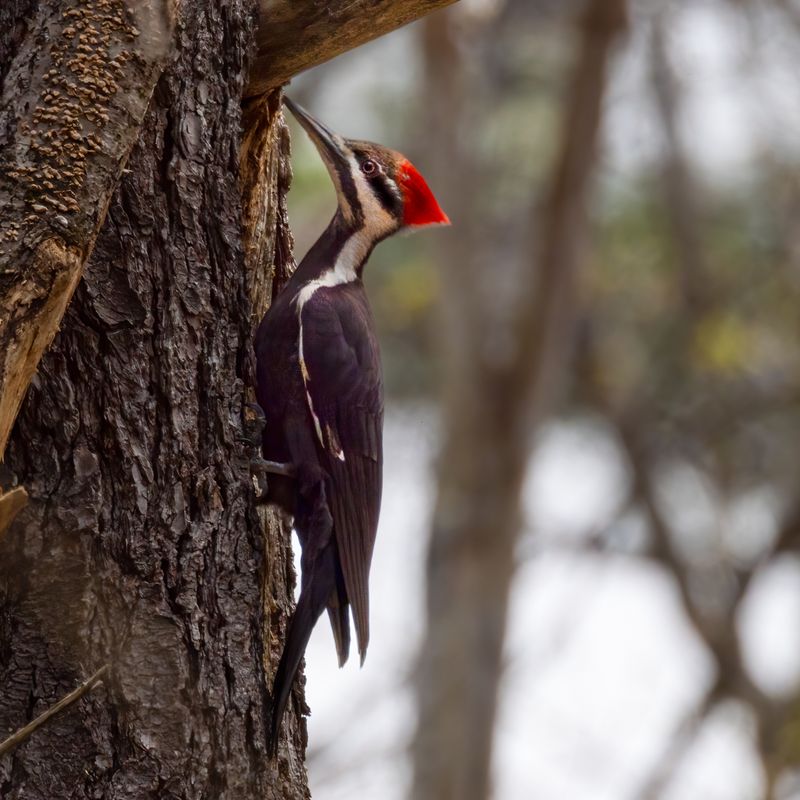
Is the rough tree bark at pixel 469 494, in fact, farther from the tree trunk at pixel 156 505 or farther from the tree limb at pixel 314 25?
the tree trunk at pixel 156 505

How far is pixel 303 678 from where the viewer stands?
262 cm

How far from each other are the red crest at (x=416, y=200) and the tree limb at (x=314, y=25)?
91 centimetres

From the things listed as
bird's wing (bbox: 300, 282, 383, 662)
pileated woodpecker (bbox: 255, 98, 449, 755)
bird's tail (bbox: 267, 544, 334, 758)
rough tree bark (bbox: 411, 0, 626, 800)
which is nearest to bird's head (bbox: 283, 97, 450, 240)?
pileated woodpecker (bbox: 255, 98, 449, 755)

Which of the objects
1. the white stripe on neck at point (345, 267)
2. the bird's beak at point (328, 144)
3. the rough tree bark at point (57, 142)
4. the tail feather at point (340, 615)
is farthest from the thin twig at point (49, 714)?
the bird's beak at point (328, 144)

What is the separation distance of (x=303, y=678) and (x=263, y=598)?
0.68ft

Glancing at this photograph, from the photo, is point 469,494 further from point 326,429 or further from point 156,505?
point 156,505

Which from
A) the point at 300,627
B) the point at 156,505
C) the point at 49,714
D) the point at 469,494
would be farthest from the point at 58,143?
the point at 469,494

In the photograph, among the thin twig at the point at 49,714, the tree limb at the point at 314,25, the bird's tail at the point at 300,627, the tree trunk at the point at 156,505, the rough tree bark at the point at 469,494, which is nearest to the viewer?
the thin twig at the point at 49,714

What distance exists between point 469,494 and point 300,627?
4.84 m

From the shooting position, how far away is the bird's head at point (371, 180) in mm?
3508

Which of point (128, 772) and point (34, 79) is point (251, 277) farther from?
point (128, 772)

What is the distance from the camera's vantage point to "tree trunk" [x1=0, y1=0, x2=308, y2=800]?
2.16 m

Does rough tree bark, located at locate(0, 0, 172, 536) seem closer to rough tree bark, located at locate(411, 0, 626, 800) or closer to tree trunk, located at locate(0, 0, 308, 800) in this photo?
tree trunk, located at locate(0, 0, 308, 800)

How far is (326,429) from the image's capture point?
3.04m
